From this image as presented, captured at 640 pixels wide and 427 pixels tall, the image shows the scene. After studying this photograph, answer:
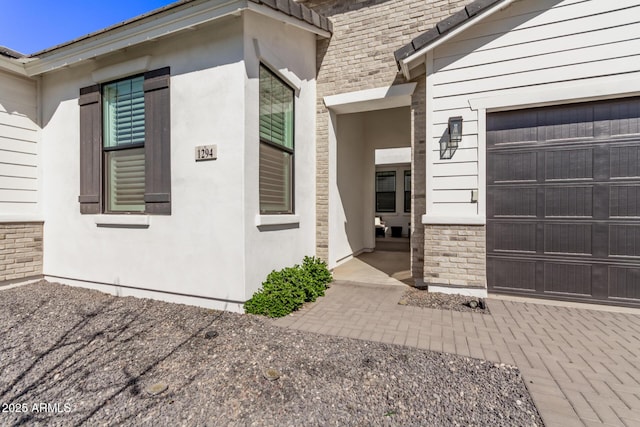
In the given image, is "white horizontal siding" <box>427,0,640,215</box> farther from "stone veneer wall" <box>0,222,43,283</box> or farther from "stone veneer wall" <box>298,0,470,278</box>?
"stone veneer wall" <box>0,222,43,283</box>

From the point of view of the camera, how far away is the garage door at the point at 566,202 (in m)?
4.05

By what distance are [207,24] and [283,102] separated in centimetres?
156

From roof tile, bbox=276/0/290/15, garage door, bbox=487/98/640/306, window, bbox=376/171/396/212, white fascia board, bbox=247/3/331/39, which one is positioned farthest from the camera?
window, bbox=376/171/396/212

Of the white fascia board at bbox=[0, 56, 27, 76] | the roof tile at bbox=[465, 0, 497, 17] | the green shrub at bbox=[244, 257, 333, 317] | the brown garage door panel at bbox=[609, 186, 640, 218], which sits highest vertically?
the roof tile at bbox=[465, 0, 497, 17]

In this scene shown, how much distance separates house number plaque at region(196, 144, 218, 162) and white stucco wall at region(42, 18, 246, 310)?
0.07 m

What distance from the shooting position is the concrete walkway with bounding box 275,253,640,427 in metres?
2.21

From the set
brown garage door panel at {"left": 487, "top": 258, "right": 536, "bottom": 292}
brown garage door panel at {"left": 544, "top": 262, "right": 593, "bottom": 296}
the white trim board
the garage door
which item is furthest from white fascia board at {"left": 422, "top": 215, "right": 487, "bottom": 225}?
the white trim board

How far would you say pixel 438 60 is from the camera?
4762mm

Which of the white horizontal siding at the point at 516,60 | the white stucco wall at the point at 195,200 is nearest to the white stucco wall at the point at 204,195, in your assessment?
the white stucco wall at the point at 195,200

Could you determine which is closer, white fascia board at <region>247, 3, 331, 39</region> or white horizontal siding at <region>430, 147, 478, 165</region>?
white fascia board at <region>247, 3, 331, 39</region>

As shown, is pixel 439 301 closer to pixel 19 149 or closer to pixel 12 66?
pixel 19 149

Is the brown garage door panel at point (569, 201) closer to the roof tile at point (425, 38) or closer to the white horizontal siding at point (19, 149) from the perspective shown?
the roof tile at point (425, 38)

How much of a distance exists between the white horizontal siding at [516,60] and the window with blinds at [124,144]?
185 inches

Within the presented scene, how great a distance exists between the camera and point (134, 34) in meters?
4.22
